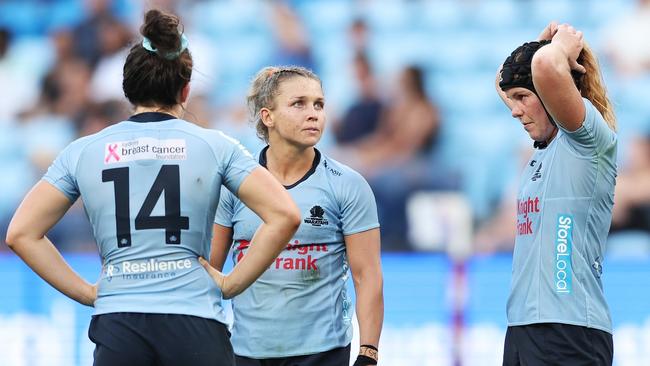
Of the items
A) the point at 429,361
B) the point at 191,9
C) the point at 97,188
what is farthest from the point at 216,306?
the point at 191,9

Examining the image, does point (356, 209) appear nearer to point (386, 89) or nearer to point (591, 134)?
point (591, 134)

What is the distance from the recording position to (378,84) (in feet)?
41.3

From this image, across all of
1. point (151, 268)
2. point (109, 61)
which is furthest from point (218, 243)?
point (109, 61)

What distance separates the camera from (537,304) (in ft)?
14.6

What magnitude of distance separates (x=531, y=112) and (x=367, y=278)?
1148 mm

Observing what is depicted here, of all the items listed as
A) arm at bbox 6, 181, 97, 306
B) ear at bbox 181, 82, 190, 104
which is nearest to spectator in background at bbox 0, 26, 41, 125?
arm at bbox 6, 181, 97, 306

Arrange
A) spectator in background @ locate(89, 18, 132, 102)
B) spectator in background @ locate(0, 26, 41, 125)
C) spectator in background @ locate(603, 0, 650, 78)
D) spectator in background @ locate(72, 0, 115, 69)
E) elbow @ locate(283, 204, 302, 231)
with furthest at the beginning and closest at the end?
spectator in background @ locate(0, 26, 41, 125), spectator in background @ locate(72, 0, 115, 69), spectator in background @ locate(89, 18, 132, 102), spectator in background @ locate(603, 0, 650, 78), elbow @ locate(283, 204, 302, 231)

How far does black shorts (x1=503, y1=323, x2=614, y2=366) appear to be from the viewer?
14.3ft

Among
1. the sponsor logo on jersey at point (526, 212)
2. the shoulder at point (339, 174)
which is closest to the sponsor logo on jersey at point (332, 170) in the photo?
the shoulder at point (339, 174)

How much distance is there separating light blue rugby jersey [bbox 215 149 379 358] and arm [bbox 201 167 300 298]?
95 cm

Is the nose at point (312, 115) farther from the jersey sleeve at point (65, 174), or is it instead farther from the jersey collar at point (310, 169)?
the jersey sleeve at point (65, 174)

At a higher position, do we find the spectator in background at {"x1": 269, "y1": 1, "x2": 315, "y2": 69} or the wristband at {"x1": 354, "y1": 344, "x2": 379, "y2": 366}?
the spectator in background at {"x1": 269, "y1": 1, "x2": 315, "y2": 69}

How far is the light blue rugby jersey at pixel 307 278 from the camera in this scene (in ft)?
16.6

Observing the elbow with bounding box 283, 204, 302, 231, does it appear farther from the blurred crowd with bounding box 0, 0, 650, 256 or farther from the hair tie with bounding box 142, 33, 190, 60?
the blurred crowd with bounding box 0, 0, 650, 256
